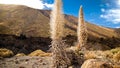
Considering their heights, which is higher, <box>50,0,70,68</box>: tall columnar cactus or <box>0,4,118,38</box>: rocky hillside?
<box>50,0,70,68</box>: tall columnar cactus

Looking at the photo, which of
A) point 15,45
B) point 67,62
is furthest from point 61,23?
point 15,45

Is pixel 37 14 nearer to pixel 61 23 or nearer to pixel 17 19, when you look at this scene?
pixel 17 19

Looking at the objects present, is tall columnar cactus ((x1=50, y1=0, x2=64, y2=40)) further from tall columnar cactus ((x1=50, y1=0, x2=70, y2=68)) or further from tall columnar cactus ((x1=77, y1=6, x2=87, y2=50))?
tall columnar cactus ((x1=77, y1=6, x2=87, y2=50))

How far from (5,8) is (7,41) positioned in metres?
66.0

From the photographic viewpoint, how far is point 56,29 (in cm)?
1484

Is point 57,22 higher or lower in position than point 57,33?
higher

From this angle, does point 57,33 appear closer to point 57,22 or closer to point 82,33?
point 57,22

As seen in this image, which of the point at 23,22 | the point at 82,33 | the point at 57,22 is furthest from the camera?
the point at 23,22

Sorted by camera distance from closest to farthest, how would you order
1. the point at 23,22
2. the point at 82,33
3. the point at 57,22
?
the point at 57,22 < the point at 82,33 < the point at 23,22

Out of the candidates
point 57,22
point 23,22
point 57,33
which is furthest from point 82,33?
point 23,22

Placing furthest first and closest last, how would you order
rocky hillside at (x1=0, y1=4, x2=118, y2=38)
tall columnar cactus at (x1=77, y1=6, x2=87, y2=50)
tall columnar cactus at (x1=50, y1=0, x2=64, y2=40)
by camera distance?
rocky hillside at (x1=0, y1=4, x2=118, y2=38)
tall columnar cactus at (x1=77, y1=6, x2=87, y2=50)
tall columnar cactus at (x1=50, y1=0, x2=64, y2=40)

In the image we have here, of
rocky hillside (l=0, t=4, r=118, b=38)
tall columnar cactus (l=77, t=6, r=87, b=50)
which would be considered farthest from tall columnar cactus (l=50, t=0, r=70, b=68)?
rocky hillside (l=0, t=4, r=118, b=38)

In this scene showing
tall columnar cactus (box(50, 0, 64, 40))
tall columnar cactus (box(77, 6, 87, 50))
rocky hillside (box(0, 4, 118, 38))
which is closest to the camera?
tall columnar cactus (box(50, 0, 64, 40))

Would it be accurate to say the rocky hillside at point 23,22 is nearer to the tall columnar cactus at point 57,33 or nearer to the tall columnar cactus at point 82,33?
the tall columnar cactus at point 82,33
